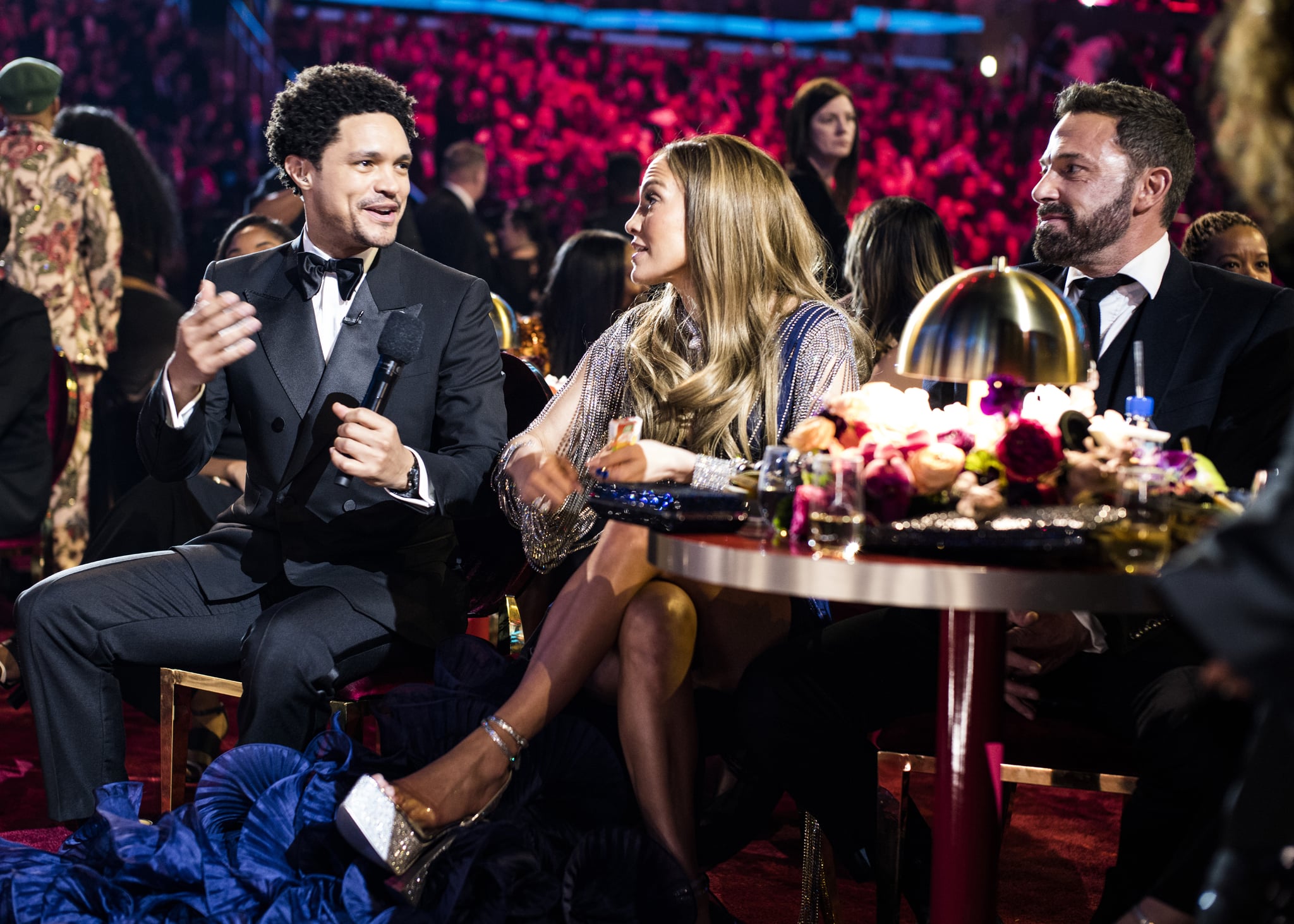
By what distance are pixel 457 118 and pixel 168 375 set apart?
253 inches

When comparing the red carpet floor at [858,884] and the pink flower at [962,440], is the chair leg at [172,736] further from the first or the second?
the pink flower at [962,440]

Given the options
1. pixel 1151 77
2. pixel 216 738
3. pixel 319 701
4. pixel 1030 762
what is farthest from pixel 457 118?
pixel 1030 762

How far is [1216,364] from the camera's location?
7.73 feet

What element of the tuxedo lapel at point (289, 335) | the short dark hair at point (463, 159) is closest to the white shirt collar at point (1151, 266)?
the tuxedo lapel at point (289, 335)

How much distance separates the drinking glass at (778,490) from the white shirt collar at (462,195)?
5091mm

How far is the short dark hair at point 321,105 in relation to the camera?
259 cm

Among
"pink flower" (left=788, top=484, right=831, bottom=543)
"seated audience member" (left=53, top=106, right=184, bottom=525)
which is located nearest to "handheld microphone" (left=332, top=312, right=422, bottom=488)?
"pink flower" (left=788, top=484, right=831, bottom=543)

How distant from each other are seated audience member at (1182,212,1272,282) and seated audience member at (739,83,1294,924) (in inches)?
58.4

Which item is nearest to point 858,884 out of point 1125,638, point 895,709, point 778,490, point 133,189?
point 895,709

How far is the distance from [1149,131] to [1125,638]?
116 centimetres

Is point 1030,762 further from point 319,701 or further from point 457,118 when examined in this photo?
point 457,118

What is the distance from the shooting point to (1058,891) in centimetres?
262

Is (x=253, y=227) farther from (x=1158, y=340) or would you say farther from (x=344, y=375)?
(x=1158, y=340)

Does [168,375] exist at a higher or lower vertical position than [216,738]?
higher
